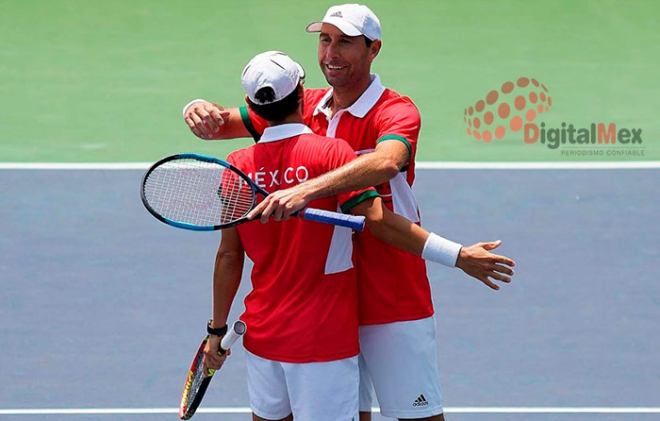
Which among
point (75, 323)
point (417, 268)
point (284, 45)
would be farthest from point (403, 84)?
point (417, 268)

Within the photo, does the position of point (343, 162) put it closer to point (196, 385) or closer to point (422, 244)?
point (422, 244)

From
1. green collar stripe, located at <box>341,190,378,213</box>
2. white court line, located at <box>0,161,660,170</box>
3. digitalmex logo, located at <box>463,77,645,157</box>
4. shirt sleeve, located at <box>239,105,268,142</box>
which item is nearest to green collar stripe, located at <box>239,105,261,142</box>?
shirt sleeve, located at <box>239,105,268,142</box>

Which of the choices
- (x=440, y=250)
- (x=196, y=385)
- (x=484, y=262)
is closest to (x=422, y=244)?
(x=440, y=250)

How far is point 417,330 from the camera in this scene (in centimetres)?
499

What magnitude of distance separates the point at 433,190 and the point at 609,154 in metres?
1.87

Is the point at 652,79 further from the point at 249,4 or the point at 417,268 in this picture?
the point at 417,268

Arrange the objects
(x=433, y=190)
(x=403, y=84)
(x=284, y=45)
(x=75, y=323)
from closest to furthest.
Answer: (x=75, y=323) → (x=433, y=190) → (x=403, y=84) → (x=284, y=45)

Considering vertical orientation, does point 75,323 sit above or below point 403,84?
below

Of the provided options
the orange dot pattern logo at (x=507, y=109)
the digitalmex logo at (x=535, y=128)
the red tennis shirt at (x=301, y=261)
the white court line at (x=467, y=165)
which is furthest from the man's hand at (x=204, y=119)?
the orange dot pattern logo at (x=507, y=109)

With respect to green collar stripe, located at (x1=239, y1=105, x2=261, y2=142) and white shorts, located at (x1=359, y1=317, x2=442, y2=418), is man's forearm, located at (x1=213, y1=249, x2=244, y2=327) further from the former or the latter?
green collar stripe, located at (x1=239, y1=105, x2=261, y2=142)

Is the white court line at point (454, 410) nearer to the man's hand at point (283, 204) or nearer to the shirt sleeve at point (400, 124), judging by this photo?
the shirt sleeve at point (400, 124)

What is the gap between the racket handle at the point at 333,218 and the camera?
4.43 meters

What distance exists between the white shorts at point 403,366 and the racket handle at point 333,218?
0.68m

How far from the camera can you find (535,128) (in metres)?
10.9
